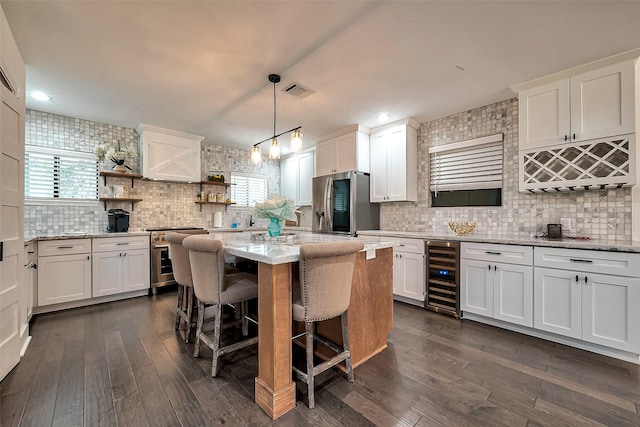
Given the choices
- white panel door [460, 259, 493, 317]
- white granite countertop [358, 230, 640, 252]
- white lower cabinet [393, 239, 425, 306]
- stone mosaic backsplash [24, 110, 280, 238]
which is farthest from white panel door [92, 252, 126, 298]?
white panel door [460, 259, 493, 317]

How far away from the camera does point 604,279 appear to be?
2.16 metres

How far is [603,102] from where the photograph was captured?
239 cm

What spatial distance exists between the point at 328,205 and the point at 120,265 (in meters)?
3.08

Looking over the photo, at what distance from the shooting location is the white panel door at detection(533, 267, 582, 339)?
7.48 feet

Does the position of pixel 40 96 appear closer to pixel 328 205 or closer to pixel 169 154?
pixel 169 154

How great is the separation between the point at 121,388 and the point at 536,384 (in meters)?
2.77

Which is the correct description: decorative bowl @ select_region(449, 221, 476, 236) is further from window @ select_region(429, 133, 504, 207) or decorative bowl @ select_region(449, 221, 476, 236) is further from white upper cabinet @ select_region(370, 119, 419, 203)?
white upper cabinet @ select_region(370, 119, 419, 203)

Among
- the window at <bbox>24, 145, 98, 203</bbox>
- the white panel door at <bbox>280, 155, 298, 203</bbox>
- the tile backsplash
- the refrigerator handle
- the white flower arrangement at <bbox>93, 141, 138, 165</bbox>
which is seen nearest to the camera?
the tile backsplash

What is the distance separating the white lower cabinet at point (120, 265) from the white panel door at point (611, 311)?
4975 millimetres

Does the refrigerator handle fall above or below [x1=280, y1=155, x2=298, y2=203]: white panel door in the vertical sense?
below

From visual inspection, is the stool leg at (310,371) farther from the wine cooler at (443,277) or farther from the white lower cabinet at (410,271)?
the wine cooler at (443,277)

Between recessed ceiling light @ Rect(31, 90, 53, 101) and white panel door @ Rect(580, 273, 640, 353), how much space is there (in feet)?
18.9

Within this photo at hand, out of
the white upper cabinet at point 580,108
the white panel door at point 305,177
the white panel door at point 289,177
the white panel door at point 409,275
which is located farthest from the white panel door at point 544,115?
the white panel door at point 289,177

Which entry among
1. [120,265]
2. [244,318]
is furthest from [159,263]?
[244,318]
